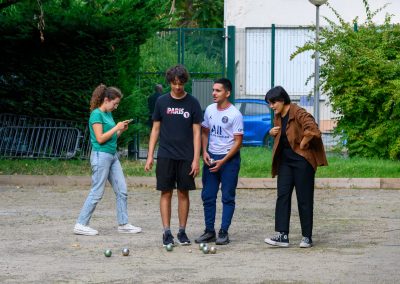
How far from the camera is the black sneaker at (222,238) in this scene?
1136 cm

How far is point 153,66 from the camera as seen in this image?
2256 centimetres

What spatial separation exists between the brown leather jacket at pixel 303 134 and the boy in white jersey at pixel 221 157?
428mm

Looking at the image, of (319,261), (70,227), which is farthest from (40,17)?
(319,261)

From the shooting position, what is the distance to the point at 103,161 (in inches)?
476

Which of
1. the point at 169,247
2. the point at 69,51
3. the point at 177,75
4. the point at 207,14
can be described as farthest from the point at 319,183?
the point at 207,14

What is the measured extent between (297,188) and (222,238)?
0.91m

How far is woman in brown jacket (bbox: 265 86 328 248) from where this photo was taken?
1123cm

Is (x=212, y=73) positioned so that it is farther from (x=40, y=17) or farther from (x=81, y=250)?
(x=81, y=250)

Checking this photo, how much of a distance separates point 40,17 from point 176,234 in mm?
7930

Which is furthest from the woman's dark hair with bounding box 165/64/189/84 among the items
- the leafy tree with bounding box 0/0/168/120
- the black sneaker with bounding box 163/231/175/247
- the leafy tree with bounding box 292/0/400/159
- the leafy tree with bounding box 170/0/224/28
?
the leafy tree with bounding box 170/0/224/28

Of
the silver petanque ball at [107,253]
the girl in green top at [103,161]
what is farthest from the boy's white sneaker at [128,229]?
the silver petanque ball at [107,253]

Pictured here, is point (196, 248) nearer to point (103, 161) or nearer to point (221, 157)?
point (221, 157)

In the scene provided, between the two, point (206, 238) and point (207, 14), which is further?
point (207, 14)

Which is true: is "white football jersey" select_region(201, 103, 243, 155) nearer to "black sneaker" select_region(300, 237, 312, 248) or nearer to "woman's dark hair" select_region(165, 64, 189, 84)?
"woman's dark hair" select_region(165, 64, 189, 84)
